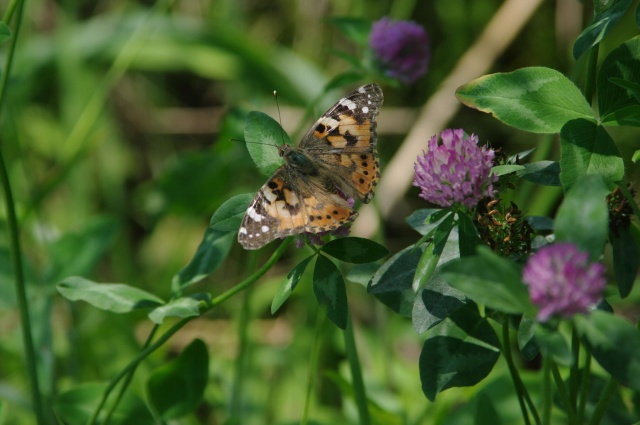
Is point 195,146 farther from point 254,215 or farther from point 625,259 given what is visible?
point 625,259

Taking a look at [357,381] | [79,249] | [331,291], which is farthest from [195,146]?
[331,291]

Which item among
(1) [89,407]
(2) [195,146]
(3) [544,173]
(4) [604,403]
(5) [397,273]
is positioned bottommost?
(2) [195,146]

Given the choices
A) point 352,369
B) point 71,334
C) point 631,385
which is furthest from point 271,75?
point 631,385

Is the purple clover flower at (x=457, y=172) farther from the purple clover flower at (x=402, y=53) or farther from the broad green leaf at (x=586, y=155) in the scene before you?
the purple clover flower at (x=402, y=53)

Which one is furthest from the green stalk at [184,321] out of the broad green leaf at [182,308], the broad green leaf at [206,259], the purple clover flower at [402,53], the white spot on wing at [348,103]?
the purple clover flower at [402,53]

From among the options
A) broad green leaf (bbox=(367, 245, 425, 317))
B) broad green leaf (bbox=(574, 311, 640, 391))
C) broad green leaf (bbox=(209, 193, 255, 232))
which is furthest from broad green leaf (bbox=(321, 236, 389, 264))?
broad green leaf (bbox=(574, 311, 640, 391))
